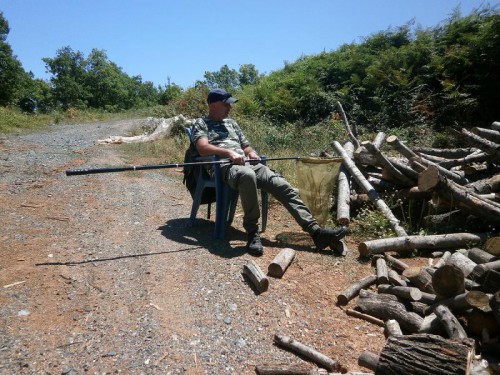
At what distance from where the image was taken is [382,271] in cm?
370

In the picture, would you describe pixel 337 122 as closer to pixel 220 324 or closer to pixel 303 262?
pixel 303 262

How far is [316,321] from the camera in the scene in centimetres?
305

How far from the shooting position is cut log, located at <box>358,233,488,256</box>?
4.19 m

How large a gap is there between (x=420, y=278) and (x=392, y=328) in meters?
0.62

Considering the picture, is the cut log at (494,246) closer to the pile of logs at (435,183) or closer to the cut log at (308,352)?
the pile of logs at (435,183)

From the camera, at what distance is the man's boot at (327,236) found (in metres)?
4.20

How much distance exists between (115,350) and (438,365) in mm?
1955

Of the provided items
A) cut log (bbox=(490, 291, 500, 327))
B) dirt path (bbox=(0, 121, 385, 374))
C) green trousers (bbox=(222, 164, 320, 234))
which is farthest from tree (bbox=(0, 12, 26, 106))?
cut log (bbox=(490, 291, 500, 327))

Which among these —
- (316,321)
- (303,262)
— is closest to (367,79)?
(303,262)

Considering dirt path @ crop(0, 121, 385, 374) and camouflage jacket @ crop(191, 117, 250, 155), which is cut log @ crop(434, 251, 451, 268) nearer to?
dirt path @ crop(0, 121, 385, 374)

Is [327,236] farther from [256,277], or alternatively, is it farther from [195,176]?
[195,176]

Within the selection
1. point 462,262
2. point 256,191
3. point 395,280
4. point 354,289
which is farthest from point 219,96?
point 462,262

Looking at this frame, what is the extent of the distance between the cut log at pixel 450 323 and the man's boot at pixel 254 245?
5.82 feet

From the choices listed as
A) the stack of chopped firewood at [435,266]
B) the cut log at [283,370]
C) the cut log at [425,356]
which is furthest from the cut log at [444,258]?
the cut log at [283,370]
